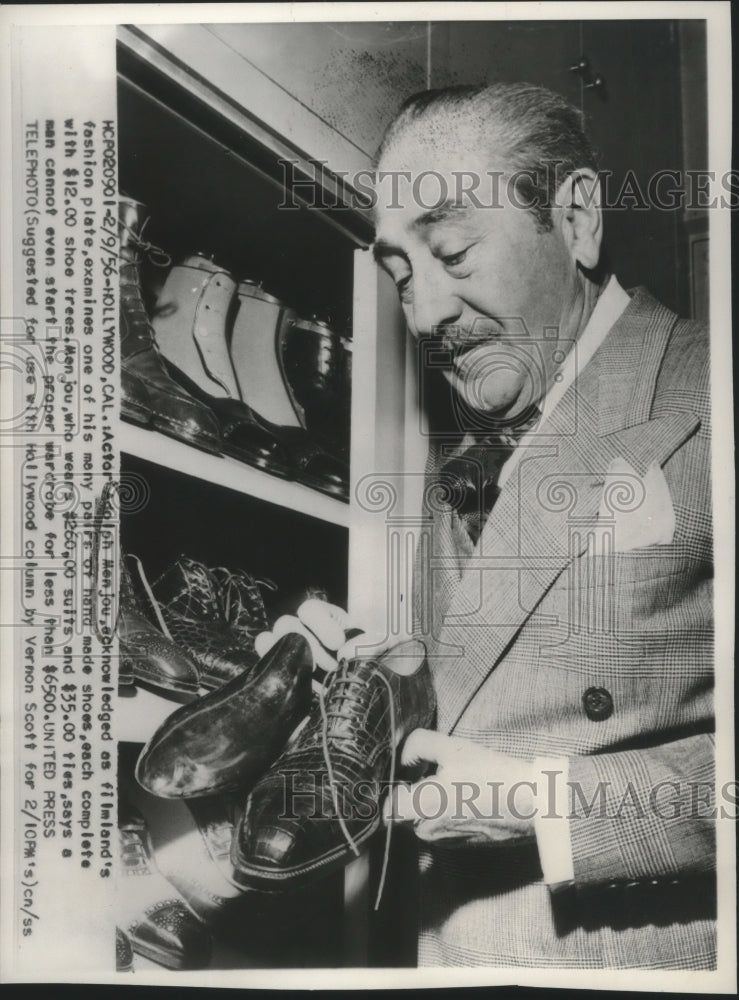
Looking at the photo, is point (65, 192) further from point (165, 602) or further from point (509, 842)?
point (509, 842)

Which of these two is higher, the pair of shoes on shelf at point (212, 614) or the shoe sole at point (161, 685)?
the pair of shoes on shelf at point (212, 614)

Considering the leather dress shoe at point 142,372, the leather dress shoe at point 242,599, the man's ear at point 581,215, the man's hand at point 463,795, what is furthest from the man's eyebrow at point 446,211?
the man's hand at point 463,795

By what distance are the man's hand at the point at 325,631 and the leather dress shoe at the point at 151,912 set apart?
0.26m

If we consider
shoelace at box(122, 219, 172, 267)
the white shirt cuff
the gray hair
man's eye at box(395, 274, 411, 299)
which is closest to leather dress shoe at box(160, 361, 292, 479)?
shoelace at box(122, 219, 172, 267)

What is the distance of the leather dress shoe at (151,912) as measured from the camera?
98 centimetres

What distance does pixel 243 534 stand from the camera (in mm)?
985

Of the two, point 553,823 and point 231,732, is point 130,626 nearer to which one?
point 231,732

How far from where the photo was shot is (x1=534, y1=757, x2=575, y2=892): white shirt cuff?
0.95 metres

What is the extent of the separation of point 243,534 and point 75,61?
1.88 ft

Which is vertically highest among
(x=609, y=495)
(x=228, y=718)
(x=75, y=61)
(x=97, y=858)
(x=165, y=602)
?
(x=75, y=61)

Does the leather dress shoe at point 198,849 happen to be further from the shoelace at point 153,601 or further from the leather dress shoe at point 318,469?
the leather dress shoe at point 318,469

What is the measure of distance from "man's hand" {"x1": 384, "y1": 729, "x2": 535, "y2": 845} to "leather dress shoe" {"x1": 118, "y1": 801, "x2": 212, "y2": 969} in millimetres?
256

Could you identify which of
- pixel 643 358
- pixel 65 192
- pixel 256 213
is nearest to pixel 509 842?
pixel 643 358

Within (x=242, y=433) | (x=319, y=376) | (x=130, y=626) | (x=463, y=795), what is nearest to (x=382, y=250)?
(x=319, y=376)
